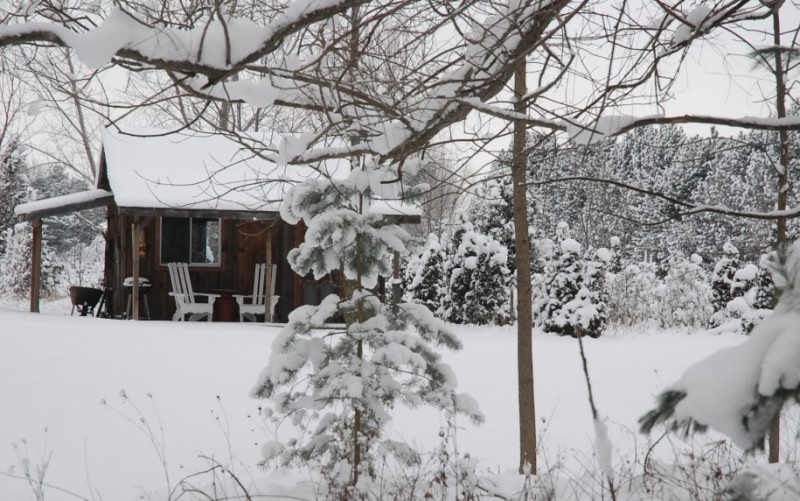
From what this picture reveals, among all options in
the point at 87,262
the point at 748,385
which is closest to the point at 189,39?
the point at 748,385

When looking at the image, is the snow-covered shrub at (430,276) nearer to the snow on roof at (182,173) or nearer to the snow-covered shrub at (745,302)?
the snow on roof at (182,173)

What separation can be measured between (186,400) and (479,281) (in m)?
7.05

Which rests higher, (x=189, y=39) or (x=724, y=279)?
(x=189, y=39)

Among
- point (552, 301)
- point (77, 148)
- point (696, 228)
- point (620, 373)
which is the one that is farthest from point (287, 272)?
point (696, 228)

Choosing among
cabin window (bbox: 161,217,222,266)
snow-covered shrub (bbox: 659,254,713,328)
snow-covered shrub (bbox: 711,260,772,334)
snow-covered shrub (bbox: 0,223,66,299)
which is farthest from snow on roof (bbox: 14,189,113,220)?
snow-covered shrub (bbox: 711,260,772,334)

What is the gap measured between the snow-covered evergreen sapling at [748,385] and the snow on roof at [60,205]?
46.5 ft

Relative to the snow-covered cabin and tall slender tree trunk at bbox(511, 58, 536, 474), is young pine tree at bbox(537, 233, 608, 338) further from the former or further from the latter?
tall slender tree trunk at bbox(511, 58, 536, 474)

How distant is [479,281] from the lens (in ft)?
46.8

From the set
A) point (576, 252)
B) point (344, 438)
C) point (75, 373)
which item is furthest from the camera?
point (576, 252)

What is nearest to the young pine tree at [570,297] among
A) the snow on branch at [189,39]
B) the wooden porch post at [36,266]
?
the wooden porch post at [36,266]

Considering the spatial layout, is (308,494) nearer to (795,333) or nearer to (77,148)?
(795,333)

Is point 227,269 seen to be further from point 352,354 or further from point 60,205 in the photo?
point 352,354

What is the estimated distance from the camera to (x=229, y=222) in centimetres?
1520

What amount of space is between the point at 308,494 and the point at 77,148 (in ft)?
77.1
